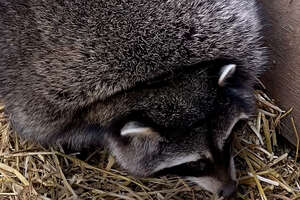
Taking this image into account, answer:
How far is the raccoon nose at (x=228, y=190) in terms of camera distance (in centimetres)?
324

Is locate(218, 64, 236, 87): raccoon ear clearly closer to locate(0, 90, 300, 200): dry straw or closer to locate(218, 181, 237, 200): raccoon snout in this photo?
locate(218, 181, 237, 200): raccoon snout

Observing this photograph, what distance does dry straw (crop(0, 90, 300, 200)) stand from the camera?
11.4 ft

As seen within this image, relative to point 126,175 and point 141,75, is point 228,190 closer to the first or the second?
point 126,175

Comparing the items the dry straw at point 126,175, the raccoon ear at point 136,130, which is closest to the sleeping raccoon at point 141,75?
the raccoon ear at point 136,130

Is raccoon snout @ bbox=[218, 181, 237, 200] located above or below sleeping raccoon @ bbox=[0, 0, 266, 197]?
below

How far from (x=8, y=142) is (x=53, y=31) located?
1.13 meters

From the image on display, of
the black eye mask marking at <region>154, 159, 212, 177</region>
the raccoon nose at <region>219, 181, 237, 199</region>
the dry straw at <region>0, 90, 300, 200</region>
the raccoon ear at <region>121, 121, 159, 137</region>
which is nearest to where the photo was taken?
the raccoon ear at <region>121, 121, 159, 137</region>

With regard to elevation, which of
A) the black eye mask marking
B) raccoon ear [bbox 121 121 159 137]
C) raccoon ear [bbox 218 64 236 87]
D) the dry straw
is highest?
raccoon ear [bbox 218 64 236 87]

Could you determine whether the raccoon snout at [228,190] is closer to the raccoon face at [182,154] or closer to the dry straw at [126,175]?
the raccoon face at [182,154]

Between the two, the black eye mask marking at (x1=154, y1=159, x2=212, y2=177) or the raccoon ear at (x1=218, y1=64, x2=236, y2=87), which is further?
the black eye mask marking at (x1=154, y1=159, x2=212, y2=177)

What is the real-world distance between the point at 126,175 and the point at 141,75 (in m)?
0.91

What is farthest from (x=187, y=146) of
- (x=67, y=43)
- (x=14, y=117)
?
(x=14, y=117)

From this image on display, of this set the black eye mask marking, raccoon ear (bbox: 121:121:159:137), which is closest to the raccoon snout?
the black eye mask marking

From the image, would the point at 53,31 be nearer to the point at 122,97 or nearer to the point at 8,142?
the point at 122,97
